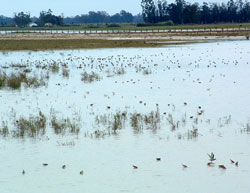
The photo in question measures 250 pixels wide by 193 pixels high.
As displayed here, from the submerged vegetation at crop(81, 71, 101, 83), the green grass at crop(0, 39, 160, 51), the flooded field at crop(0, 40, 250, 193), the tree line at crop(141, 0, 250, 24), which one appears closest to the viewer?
the flooded field at crop(0, 40, 250, 193)

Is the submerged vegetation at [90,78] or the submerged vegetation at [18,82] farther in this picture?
the submerged vegetation at [90,78]

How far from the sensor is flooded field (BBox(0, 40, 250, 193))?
9.25 meters

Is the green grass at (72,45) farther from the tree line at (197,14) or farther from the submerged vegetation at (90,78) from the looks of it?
the tree line at (197,14)

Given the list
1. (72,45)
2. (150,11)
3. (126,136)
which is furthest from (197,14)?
(126,136)

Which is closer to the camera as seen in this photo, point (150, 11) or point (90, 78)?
point (90, 78)

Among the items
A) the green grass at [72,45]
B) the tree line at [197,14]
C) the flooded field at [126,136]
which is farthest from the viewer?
the tree line at [197,14]

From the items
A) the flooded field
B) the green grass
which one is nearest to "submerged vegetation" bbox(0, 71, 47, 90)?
the flooded field

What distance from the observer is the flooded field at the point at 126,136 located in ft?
30.3

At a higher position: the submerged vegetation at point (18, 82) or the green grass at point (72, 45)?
the submerged vegetation at point (18, 82)

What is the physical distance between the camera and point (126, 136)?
12672mm

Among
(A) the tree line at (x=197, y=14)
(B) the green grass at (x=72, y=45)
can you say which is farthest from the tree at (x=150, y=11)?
(B) the green grass at (x=72, y=45)

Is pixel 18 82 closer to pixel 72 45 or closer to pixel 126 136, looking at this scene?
pixel 126 136

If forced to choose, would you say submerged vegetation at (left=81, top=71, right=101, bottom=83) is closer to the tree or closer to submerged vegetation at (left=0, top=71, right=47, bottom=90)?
submerged vegetation at (left=0, top=71, right=47, bottom=90)

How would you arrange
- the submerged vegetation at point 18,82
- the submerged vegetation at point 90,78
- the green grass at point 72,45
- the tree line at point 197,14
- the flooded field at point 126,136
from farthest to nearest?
the tree line at point 197,14 < the green grass at point 72,45 < the submerged vegetation at point 90,78 < the submerged vegetation at point 18,82 < the flooded field at point 126,136
